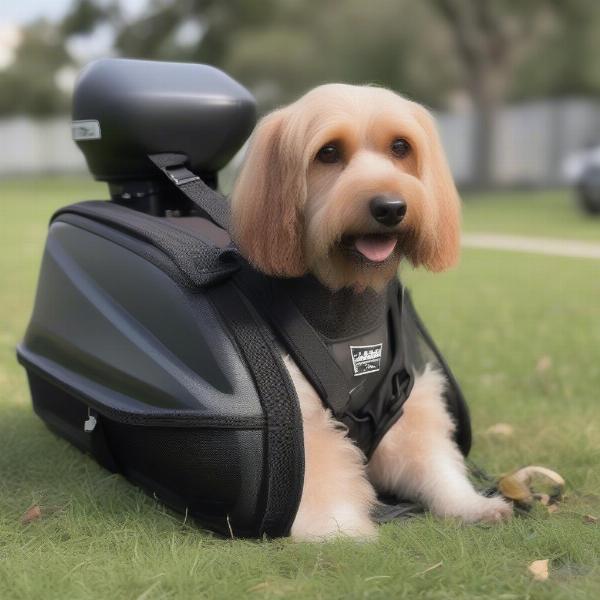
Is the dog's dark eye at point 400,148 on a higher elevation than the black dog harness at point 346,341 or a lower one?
higher

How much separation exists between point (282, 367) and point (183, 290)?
37 cm

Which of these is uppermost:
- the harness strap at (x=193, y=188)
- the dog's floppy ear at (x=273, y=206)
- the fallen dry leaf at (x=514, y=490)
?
the dog's floppy ear at (x=273, y=206)

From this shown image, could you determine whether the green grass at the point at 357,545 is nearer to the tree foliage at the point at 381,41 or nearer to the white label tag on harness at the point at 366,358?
the white label tag on harness at the point at 366,358

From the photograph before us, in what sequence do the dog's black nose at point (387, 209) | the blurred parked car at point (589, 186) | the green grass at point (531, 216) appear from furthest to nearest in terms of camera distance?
the blurred parked car at point (589, 186), the green grass at point (531, 216), the dog's black nose at point (387, 209)

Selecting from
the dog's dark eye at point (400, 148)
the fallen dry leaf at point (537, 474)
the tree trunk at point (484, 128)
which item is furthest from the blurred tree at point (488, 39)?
the dog's dark eye at point (400, 148)

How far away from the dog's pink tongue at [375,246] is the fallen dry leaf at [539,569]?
0.84m

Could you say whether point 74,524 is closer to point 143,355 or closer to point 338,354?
point 143,355

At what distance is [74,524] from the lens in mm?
2420

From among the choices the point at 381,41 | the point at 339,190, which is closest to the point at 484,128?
the point at 381,41

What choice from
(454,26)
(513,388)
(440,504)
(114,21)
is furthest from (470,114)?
(440,504)

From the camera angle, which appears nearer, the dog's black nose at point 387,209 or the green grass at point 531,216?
the dog's black nose at point 387,209

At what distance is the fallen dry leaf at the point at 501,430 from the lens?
10.9 feet

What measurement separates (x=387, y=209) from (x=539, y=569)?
3.10 feet

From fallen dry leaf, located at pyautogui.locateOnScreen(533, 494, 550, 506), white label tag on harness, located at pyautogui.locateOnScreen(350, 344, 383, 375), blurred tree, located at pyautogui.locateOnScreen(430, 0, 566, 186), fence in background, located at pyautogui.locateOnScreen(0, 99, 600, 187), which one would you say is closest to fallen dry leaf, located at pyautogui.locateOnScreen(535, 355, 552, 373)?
fallen dry leaf, located at pyautogui.locateOnScreen(533, 494, 550, 506)
